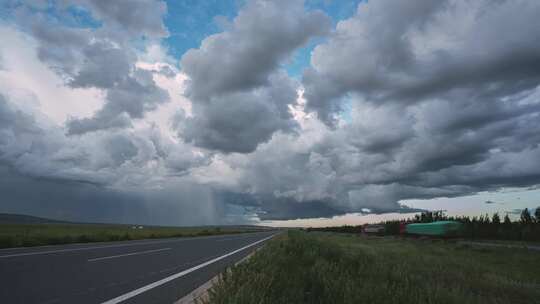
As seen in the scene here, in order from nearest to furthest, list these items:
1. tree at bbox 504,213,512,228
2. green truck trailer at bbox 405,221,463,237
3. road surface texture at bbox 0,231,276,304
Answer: road surface texture at bbox 0,231,276,304
green truck trailer at bbox 405,221,463,237
tree at bbox 504,213,512,228

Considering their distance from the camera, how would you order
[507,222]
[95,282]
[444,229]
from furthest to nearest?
[507,222] < [444,229] < [95,282]

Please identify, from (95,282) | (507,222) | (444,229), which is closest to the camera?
(95,282)

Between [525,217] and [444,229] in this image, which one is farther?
[525,217]

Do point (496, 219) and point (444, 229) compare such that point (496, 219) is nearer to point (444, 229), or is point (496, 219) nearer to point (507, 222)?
point (507, 222)

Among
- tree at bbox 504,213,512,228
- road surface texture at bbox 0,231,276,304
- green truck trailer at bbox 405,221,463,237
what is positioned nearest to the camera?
road surface texture at bbox 0,231,276,304

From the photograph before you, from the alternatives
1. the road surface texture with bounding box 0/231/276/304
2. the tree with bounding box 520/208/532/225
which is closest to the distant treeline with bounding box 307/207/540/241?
the tree with bounding box 520/208/532/225

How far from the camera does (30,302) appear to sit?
5047mm

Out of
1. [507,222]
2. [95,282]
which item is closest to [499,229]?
[507,222]

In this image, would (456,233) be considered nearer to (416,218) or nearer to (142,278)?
(142,278)

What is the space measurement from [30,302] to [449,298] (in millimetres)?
6858

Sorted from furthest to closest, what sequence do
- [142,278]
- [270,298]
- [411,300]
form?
[142,278] < [411,300] < [270,298]

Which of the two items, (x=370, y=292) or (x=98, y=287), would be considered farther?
(x=98, y=287)

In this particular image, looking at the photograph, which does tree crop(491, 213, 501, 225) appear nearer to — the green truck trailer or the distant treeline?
the distant treeline

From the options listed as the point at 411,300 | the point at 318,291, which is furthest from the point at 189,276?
the point at 411,300
